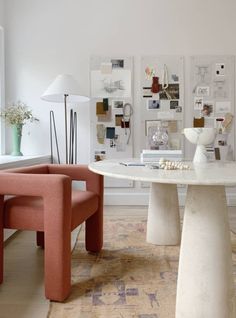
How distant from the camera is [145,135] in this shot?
3.71 m

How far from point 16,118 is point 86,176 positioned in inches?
60.7

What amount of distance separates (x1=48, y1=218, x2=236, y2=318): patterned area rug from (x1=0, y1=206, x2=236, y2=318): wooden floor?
3.9 inches

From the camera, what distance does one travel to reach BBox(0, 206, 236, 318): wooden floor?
4.71ft

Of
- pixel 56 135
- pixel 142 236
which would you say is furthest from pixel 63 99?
pixel 142 236

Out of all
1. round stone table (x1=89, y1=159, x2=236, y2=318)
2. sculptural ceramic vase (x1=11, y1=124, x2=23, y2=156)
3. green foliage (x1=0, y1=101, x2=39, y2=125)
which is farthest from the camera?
sculptural ceramic vase (x1=11, y1=124, x2=23, y2=156)

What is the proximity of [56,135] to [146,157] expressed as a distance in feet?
6.83

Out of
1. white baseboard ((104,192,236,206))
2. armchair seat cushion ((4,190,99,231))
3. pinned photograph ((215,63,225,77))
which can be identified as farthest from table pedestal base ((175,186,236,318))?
pinned photograph ((215,63,225,77))

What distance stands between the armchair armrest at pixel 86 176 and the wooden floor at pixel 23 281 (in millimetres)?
576

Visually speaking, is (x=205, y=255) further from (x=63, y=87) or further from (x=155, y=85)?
(x=155, y=85)

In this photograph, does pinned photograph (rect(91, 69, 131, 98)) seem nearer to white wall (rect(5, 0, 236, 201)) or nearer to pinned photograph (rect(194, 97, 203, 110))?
white wall (rect(5, 0, 236, 201))

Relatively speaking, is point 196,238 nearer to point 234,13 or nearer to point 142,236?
point 142,236

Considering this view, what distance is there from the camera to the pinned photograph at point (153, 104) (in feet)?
12.1

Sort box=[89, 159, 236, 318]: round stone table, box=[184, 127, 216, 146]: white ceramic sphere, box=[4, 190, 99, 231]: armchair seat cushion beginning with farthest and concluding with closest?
box=[184, 127, 216, 146]: white ceramic sphere
box=[4, 190, 99, 231]: armchair seat cushion
box=[89, 159, 236, 318]: round stone table

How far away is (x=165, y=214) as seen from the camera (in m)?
2.32
